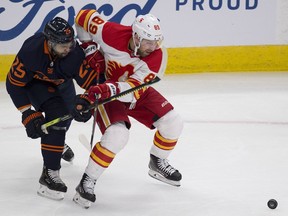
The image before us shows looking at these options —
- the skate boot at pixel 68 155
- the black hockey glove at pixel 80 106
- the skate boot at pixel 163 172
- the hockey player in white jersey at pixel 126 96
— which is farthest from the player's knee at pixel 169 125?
the skate boot at pixel 68 155

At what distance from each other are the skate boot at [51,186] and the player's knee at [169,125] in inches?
21.6

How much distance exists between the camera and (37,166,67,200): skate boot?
3.12 metres

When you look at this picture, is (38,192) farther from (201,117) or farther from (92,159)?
(201,117)

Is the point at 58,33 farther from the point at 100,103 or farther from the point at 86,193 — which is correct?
the point at 86,193

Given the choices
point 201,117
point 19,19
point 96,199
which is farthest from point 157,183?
point 19,19

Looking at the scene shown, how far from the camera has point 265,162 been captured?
371 centimetres

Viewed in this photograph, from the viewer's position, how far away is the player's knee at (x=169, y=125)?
10.6 feet

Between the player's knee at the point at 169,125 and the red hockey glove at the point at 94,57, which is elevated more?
the red hockey glove at the point at 94,57

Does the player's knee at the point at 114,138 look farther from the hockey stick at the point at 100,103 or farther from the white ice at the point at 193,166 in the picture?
the white ice at the point at 193,166

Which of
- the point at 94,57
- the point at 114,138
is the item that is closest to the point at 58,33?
the point at 94,57

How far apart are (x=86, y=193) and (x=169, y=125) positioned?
0.54 m

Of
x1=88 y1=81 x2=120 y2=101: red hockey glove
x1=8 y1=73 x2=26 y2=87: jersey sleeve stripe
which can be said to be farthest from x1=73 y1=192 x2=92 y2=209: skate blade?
x1=8 y1=73 x2=26 y2=87: jersey sleeve stripe

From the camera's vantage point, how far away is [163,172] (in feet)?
11.1

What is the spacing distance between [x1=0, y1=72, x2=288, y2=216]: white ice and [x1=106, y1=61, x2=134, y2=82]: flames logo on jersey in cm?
57
